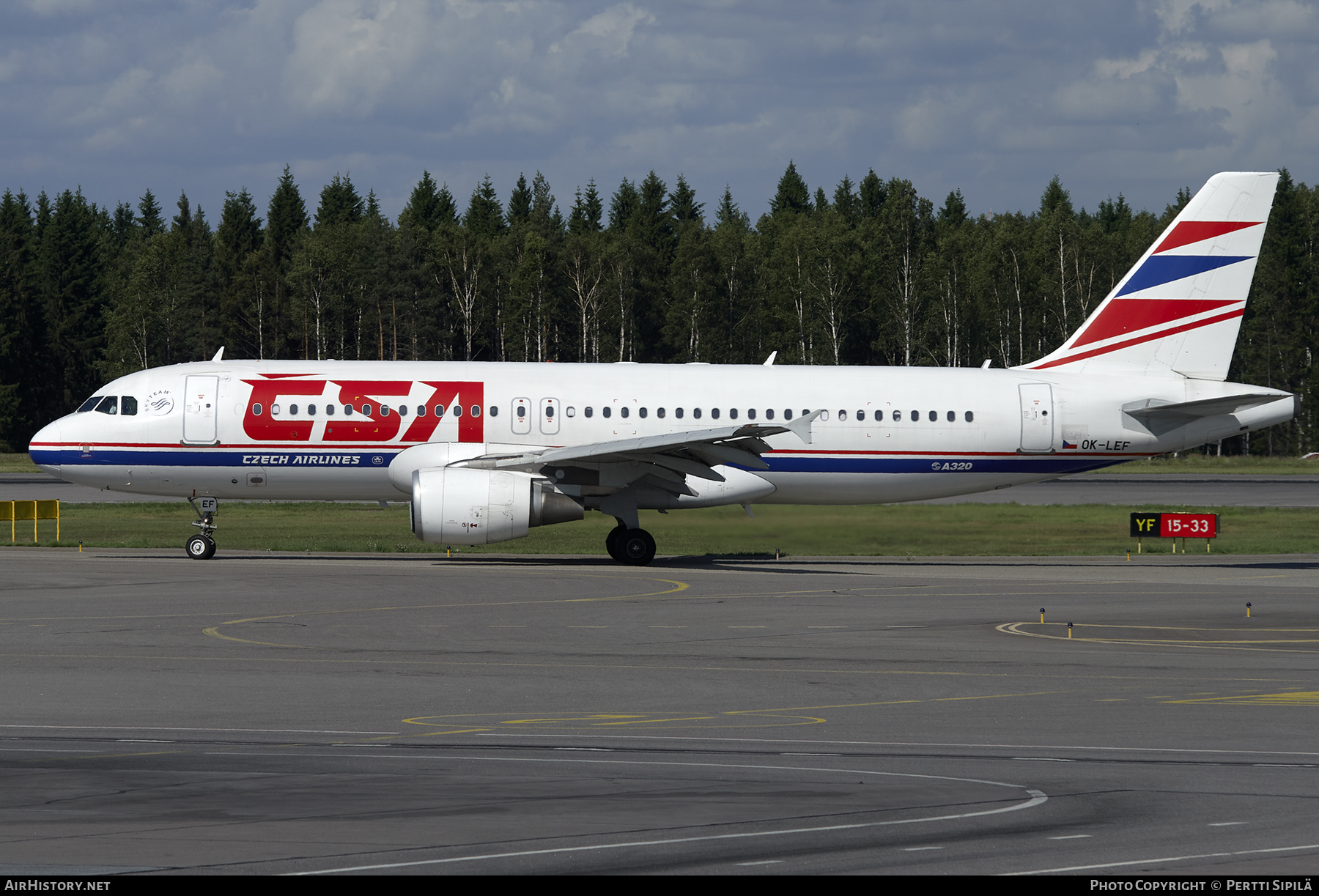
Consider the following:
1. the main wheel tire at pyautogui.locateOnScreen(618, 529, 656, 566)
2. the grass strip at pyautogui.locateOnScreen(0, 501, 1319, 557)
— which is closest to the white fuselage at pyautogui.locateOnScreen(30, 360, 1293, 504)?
the grass strip at pyautogui.locateOnScreen(0, 501, 1319, 557)

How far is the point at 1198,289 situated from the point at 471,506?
19.2 m

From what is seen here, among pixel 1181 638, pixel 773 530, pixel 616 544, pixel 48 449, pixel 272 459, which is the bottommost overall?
pixel 1181 638

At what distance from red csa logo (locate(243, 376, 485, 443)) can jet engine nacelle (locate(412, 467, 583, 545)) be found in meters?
1.79

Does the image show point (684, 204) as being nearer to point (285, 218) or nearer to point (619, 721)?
point (285, 218)

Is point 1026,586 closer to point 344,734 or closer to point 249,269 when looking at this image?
point 344,734

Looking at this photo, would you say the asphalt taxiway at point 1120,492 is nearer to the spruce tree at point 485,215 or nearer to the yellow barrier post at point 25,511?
the yellow barrier post at point 25,511

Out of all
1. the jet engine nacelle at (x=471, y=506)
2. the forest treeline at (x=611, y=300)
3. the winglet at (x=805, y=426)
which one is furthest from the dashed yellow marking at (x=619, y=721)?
the forest treeline at (x=611, y=300)

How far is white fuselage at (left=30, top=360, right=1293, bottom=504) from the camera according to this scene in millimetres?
32250

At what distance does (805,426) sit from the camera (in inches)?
1278

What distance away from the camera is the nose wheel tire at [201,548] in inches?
1275

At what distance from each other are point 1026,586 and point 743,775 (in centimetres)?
1816

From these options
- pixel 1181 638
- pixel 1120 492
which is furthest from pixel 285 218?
pixel 1181 638

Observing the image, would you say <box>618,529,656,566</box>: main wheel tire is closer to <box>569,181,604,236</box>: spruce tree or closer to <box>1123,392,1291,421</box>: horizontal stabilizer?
<box>1123,392,1291,421</box>: horizontal stabilizer

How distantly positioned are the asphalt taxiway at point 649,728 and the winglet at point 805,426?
174 inches
